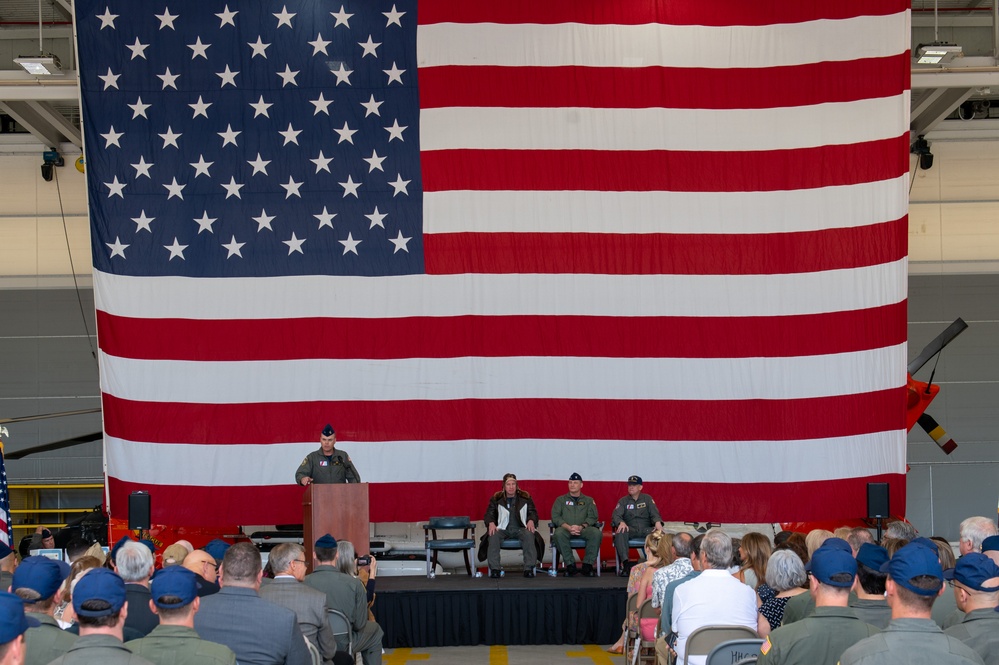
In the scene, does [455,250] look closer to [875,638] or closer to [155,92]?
[155,92]

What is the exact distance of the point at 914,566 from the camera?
9.00 feet

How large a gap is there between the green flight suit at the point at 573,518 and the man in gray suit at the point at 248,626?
6.57m

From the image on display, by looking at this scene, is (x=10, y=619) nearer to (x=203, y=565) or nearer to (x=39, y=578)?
(x=39, y=578)

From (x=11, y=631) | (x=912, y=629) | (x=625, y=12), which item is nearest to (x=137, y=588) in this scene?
(x=11, y=631)

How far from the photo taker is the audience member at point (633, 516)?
10320 millimetres

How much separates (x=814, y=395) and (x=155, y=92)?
7.17 m

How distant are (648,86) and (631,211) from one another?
1278 millimetres

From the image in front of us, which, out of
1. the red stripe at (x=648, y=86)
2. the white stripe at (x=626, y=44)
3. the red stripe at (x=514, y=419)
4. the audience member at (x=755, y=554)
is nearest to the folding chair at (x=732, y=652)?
the audience member at (x=755, y=554)

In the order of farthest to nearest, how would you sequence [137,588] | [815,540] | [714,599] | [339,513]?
[339,513] → [815,540] → [714,599] → [137,588]

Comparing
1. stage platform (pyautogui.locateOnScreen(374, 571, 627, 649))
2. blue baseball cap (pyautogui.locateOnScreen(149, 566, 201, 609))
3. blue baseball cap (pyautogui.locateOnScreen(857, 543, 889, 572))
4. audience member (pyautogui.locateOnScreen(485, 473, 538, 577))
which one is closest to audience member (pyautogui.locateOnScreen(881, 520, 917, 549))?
blue baseball cap (pyautogui.locateOnScreen(857, 543, 889, 572))

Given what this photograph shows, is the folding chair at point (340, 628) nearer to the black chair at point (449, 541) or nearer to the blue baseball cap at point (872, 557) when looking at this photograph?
the blue baseball cap at point (872, 557)

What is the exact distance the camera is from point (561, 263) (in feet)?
35.0

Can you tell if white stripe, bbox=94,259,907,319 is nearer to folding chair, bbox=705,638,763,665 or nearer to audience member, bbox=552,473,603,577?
audience member, bbox=552,473,603,577

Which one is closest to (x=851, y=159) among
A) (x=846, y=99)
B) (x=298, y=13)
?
(x=846, y=99)
